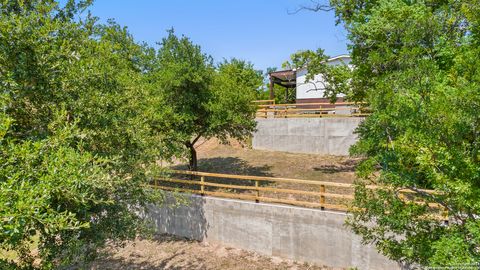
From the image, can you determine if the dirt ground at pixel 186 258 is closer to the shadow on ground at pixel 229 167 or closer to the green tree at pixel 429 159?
the green tree at pixel 429 159

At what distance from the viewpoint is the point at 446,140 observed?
4.36m

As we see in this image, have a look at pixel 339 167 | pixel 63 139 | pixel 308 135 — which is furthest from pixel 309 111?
pixel 63 139

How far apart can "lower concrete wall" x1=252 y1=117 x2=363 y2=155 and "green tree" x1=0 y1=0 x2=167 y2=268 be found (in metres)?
15.3

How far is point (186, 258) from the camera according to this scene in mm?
11438

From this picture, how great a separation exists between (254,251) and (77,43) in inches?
350

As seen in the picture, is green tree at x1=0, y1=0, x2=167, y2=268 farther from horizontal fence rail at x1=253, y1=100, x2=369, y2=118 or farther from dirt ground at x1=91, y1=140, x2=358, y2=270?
horizontal fence rail at x1=253, y1=100, x2=369, y2=118

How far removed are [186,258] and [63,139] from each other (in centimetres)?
779

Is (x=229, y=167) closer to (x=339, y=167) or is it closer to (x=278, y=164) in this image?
(x=278, y=164)

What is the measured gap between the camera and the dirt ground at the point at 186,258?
1055 cm

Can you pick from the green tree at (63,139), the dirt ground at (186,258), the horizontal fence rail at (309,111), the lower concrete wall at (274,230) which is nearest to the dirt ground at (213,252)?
the dirt ground at (186,258)

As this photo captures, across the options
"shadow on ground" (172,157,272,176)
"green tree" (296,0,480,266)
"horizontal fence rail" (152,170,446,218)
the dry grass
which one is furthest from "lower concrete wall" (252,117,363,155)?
"green tree" (296,0,480,266)

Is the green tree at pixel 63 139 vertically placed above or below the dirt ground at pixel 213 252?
above

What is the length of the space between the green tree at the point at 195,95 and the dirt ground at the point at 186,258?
14.3ft

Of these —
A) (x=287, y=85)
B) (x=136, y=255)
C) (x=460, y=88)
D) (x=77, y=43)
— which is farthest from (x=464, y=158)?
(x=287, y=85)
